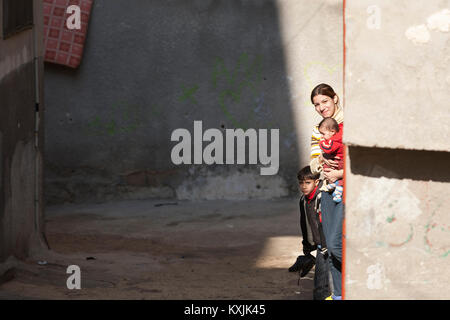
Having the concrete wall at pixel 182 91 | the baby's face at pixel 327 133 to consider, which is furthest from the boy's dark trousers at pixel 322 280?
the concrete wall at pixel 182 91

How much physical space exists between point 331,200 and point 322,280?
63cm

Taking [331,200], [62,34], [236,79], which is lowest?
[331,200]

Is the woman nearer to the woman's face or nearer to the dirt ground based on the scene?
the woman's face

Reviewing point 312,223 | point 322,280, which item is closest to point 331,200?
point 322,280

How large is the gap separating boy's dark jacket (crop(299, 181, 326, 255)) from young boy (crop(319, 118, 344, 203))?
0.60 m

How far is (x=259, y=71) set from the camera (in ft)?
36.0

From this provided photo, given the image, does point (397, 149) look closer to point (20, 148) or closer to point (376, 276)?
point (376, 276)

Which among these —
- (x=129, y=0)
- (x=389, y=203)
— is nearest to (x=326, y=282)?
(x=389, y=203)

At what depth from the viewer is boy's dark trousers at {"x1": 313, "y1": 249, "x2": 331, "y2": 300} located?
18.7 feet

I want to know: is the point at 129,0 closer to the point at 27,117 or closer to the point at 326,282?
the point at 27,117

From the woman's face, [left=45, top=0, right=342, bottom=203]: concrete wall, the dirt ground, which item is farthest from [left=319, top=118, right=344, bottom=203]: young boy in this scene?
[left=45, top=0, right=342, bottom=203]: concrete wall

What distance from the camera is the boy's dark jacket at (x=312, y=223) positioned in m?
6.11

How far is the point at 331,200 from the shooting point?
5.48 meters

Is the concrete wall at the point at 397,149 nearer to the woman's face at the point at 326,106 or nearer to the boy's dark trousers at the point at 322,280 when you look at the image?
the boy's dark trousers at the point at 322,280
